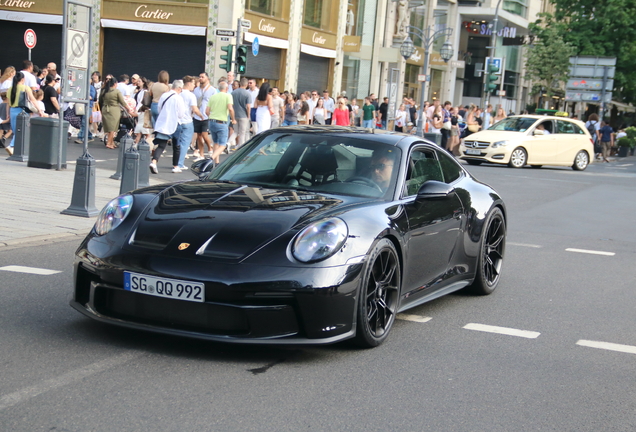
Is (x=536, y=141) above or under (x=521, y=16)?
under

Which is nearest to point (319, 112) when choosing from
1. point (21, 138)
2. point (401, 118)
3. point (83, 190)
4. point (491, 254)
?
point (401, 118)

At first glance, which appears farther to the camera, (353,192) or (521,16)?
(521,16)

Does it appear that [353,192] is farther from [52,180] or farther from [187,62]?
[187,62]

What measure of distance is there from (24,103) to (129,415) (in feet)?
46.4

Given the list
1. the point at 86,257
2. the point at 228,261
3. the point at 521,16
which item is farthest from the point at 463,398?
the point at 521,16

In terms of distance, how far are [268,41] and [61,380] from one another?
34.2 meters

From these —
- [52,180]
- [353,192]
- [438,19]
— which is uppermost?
[438,19]

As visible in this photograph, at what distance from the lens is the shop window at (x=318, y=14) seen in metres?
41.2

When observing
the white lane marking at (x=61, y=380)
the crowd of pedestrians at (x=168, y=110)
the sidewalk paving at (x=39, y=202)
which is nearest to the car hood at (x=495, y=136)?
the crowd of pedestrians at (x=168, y=110)

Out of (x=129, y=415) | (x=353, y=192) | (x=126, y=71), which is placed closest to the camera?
(x=129, y=415)

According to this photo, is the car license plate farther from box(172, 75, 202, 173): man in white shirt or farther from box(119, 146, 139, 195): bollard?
box(172, 75, 202, 173): man in white shirt

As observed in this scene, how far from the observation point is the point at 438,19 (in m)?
57.3

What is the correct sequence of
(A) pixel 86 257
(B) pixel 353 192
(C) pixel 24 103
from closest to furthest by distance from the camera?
(A) pixel 86 257
(B) pixel 353 192
(C) pixel 24 103

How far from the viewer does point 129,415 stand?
148 inches
